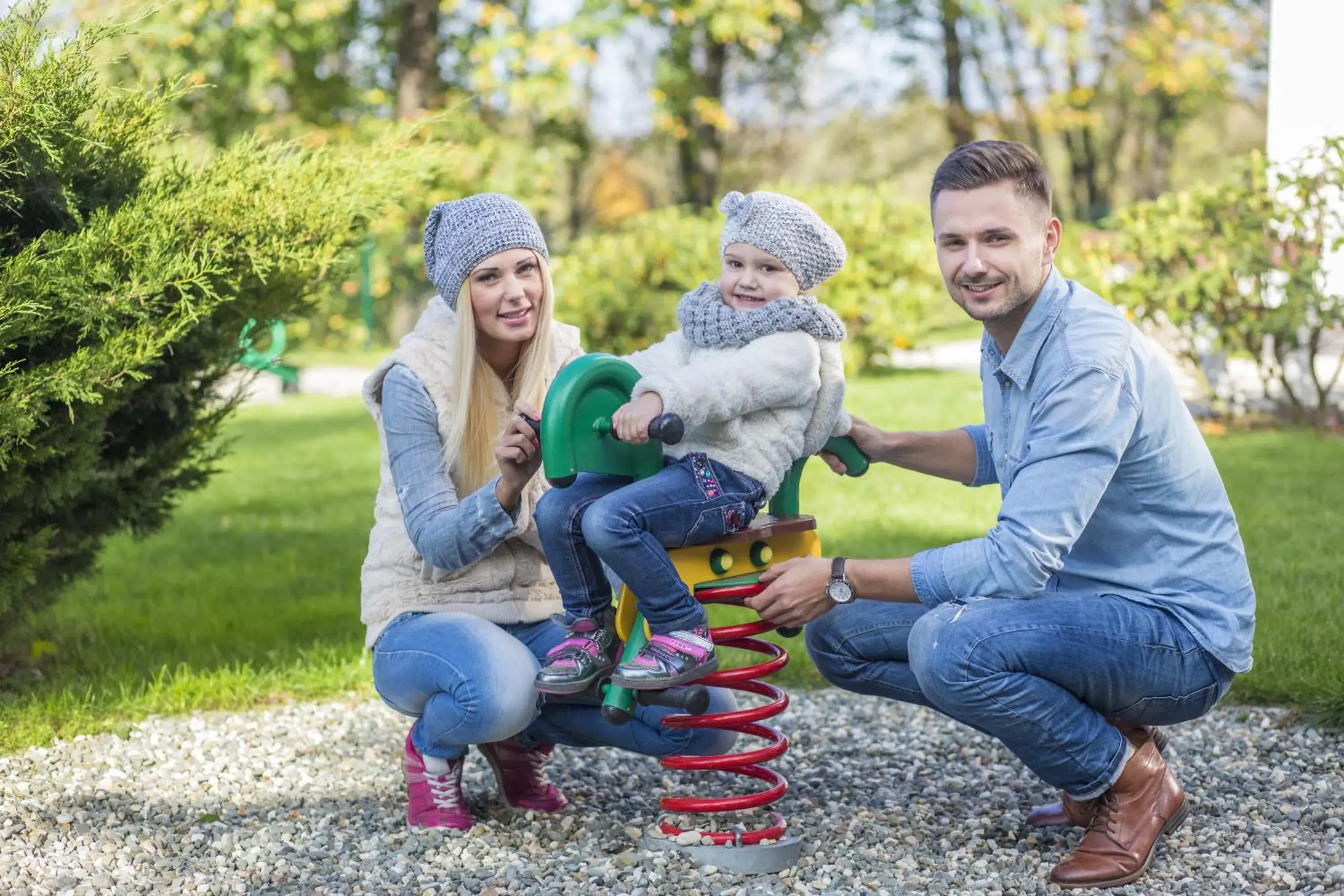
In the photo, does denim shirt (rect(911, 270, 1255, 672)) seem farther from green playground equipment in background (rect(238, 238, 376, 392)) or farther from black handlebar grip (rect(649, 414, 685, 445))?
green playground equipment in background (rect(238, 238, 376, 392))

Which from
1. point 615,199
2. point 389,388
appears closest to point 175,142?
point 389,388

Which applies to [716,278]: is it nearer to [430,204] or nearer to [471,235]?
[430,204]

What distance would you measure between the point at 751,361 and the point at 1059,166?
3893 centimetres

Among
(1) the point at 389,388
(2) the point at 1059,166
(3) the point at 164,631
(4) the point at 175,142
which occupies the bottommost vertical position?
(3) the point at 164,631

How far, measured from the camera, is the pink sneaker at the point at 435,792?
3.74 metres

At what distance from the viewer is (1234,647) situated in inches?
129

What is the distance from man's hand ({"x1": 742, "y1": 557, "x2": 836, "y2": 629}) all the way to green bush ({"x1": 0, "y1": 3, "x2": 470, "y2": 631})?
2.07 meters

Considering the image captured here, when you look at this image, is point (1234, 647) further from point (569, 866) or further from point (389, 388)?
point (389, 388)

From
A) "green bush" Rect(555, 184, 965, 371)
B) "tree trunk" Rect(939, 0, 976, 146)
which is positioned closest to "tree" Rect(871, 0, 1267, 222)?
"tree trunk" Rect(939, 0, 976, 146)

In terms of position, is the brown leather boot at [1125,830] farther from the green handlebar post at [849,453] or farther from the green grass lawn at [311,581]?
the green grass lawn at [311,581]

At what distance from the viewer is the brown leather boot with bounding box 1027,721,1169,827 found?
134 inches

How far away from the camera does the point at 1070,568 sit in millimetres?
3381

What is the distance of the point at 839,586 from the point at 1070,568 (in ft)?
1.94

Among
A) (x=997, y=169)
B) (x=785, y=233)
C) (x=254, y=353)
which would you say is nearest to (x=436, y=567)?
(x=785, y=233)
